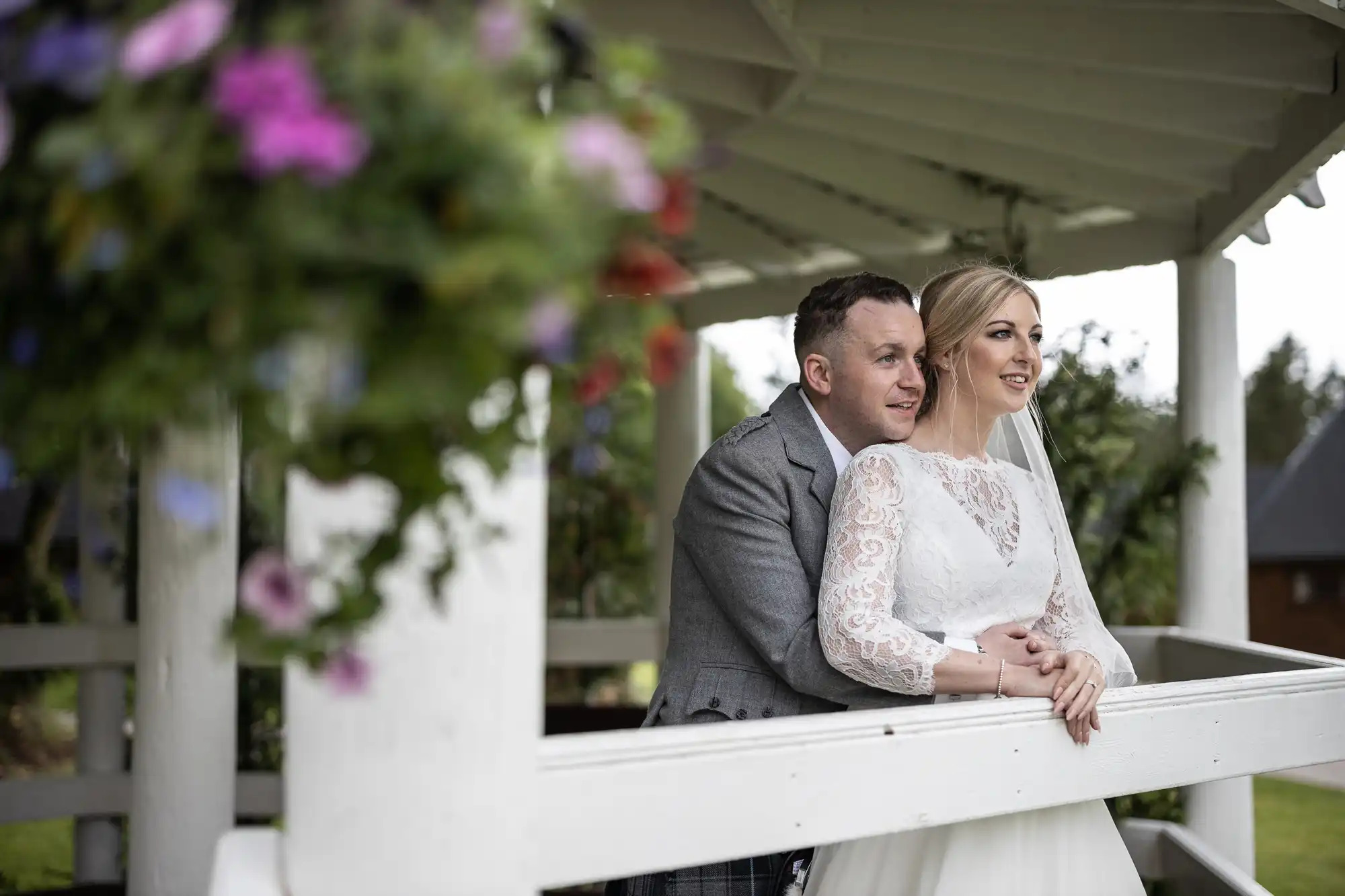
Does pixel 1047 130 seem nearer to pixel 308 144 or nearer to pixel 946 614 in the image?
pixel 946 614

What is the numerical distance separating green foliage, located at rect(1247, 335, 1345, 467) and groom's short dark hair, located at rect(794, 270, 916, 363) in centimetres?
3813

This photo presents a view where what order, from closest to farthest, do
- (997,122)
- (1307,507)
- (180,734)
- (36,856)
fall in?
1. (180,734)
2. (997,122)
3. (36,856)
4. (1307,507)

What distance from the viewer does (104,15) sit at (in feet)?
2.71

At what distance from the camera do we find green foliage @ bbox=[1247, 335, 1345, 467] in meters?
37.6

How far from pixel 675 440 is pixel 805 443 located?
4.20 metres

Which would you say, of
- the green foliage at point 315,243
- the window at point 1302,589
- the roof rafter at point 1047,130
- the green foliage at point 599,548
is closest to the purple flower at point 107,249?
the green foliage at point 315,243

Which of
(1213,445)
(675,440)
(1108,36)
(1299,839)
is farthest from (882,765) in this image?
(1299,839)

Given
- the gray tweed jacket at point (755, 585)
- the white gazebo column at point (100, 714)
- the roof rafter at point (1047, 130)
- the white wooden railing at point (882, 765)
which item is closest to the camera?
the white wooden railing at point (882, 765)

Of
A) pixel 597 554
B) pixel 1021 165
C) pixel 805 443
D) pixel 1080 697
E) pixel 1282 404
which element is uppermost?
pixel 1282 404

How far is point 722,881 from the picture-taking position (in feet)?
9.05

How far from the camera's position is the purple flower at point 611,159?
756 millimetres

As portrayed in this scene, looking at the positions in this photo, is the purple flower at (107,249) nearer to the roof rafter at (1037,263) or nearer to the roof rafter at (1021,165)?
the roof rafter at (1037,263)

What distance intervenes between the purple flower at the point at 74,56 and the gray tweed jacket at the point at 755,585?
1928 mm

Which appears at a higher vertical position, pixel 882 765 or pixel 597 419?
pixel 597 419
